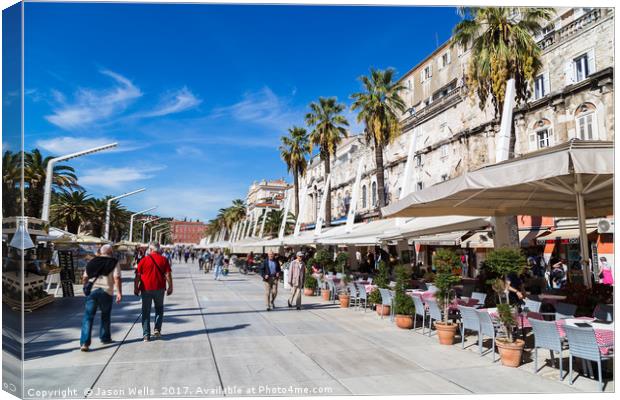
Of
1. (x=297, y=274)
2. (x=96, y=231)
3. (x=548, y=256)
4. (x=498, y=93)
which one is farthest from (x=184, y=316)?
(x=96, y=231)

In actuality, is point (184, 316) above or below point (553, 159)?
below

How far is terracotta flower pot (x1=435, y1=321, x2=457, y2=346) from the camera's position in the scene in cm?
769

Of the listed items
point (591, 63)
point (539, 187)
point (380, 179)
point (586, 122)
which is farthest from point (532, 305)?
point (380, 179)

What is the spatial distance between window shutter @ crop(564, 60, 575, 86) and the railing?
1240mm

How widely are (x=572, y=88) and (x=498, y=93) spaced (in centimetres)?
631

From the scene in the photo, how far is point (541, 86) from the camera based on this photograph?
70.8 ft

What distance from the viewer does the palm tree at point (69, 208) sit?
38.2 metres

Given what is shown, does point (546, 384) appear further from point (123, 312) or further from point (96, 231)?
point (96, 231)

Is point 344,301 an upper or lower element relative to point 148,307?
lower

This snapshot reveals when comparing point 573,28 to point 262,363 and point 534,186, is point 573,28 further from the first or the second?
point 262,363

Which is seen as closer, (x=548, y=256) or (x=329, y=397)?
(x=329, y=397)

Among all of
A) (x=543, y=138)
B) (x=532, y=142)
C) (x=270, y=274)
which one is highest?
(x=543, y=138)

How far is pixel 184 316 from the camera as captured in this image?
11062 millimetres

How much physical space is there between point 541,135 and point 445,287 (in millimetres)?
16364
